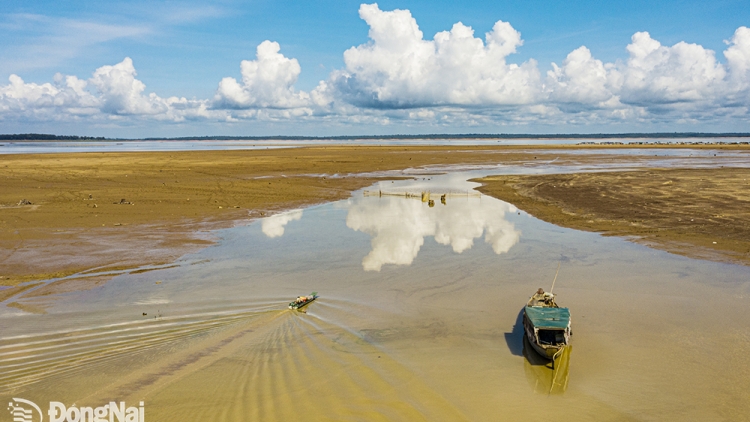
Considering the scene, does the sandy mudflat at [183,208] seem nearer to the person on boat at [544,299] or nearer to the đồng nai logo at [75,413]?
the đồng nai logo at [75,413]

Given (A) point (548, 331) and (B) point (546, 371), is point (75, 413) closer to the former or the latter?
(B) point (546, 371)

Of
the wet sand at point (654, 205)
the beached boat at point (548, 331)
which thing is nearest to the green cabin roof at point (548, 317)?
the beached boat at point (548, 331)

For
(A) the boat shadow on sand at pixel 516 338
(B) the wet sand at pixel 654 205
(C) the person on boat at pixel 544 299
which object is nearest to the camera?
(A) the boat shadow on sand at pixel 516 338

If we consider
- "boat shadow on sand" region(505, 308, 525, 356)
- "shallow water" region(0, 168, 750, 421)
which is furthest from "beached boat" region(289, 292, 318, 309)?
"boat shadow on sand" region(505, 308, 525, 356)

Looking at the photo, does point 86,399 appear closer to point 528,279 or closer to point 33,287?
point 33,287

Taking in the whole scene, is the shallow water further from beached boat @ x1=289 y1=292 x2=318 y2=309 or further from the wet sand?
the wet sand

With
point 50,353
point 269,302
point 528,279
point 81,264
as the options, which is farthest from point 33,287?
point 528,279
